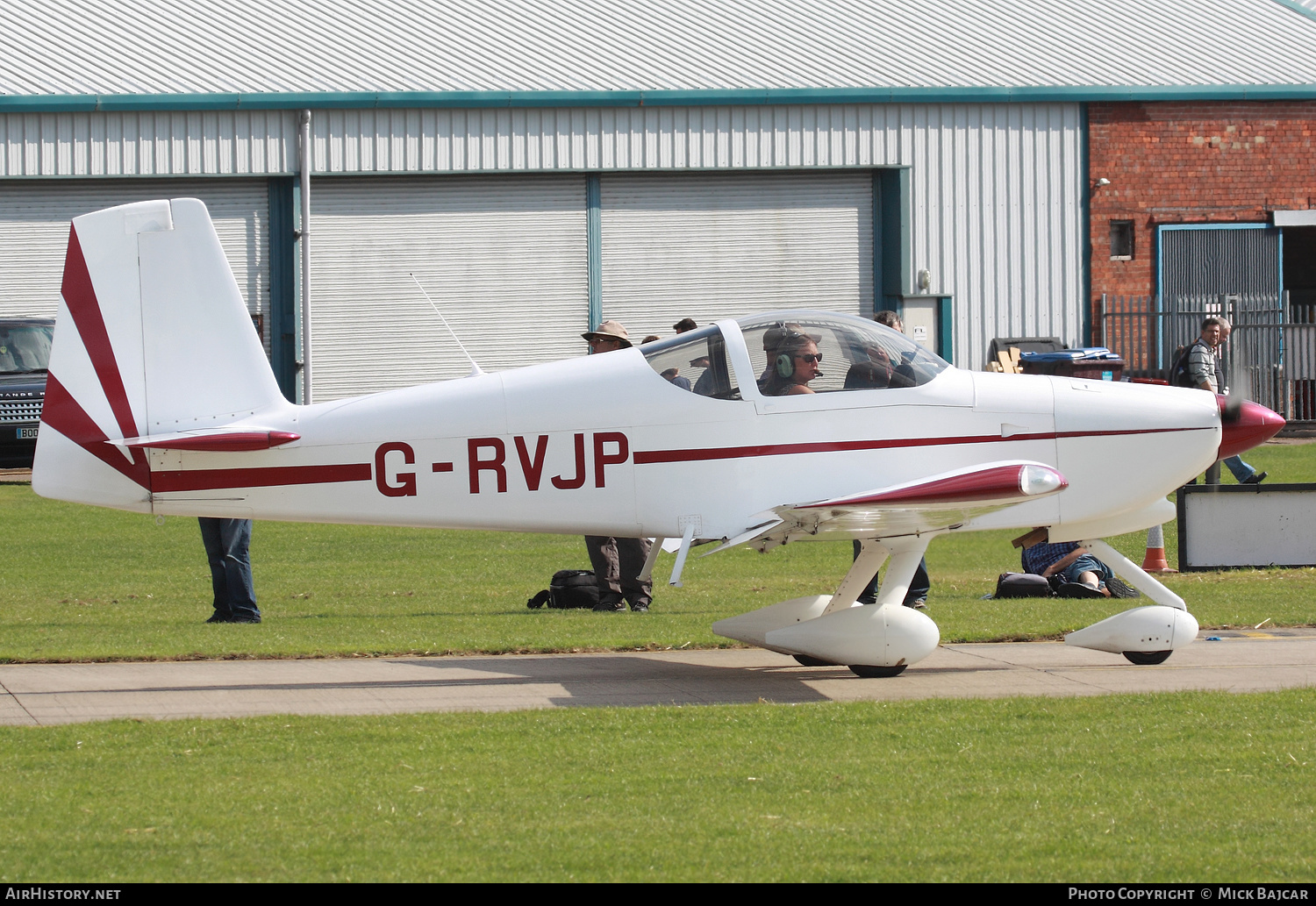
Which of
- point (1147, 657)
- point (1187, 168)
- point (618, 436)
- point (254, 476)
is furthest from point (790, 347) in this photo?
point (1187, 168)

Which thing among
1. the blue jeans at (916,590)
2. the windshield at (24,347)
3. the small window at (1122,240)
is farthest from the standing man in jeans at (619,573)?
the small window at (1122,240)

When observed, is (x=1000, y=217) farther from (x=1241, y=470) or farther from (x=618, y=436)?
(x=618, y=436)

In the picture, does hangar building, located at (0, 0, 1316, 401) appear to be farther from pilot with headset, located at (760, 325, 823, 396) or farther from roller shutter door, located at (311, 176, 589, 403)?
pilot with headset, located at (760, 325, 823, 396)

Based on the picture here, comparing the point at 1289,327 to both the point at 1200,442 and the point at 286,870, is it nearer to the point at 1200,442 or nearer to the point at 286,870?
the point at 1200,442

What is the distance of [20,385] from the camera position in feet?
66.2

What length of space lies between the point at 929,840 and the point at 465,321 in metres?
22.0

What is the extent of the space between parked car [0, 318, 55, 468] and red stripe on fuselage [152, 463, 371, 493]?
40.2 feet

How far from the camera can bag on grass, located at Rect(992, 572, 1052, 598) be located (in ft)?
39.0

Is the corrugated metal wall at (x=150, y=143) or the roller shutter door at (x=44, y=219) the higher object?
the corrugated metal wall at (x=150, y=143)

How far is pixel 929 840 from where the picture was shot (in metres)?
5.18

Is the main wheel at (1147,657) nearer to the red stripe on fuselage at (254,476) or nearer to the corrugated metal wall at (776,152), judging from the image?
the red stripe on fuselage at (254,476)

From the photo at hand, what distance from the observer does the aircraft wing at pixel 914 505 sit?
25.2 ft

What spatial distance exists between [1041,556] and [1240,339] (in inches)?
657

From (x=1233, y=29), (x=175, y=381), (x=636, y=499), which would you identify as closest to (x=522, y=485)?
(x=636, y=499)
